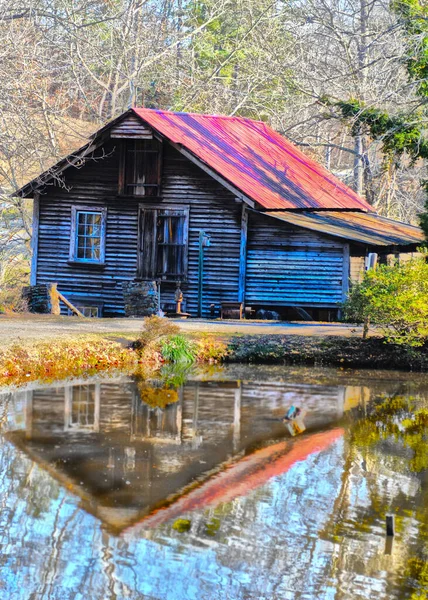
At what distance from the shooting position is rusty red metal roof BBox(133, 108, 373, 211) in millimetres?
29922

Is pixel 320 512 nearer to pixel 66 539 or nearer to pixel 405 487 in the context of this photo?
pixel 405 487

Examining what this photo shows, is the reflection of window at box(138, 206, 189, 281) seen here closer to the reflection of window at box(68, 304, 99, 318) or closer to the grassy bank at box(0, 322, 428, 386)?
the reflection of window at box(68, 304, 99, 318)

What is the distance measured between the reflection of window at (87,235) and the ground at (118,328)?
469 cm

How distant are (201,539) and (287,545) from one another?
879 millimetres

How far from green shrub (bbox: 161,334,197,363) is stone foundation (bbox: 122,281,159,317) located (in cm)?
611

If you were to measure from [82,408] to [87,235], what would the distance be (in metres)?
15.1

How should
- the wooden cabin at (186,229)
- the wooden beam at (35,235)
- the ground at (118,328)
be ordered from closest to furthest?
the ground at (118,328) → the wooden cabin at (186,229) → the wooden beam at (35,235)

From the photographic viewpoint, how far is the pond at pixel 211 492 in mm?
9430

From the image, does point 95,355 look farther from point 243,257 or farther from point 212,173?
point 212,173

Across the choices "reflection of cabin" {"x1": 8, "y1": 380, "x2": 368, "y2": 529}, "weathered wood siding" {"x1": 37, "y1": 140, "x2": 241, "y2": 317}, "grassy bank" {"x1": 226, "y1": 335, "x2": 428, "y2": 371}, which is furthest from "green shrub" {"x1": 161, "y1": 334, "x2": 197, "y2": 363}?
"weathered wood siding" {"x1": 37, "y1": 140, "x2": 241, "y2": 317}

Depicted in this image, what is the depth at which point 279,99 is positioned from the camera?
157 ft

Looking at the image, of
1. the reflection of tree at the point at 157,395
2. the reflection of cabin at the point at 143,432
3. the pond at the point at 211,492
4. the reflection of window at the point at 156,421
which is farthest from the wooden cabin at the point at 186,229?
the reflection of window at the point at 156,421

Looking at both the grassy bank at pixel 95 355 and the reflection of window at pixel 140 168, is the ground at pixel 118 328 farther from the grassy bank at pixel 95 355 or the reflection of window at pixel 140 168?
the reflection of window at pixel 140 168

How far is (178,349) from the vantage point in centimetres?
2186
